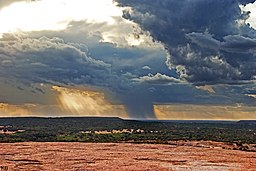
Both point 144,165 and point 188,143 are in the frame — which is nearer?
point 144,165

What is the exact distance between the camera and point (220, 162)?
170 ft

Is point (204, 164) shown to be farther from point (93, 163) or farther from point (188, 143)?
Result: point (188, 143)

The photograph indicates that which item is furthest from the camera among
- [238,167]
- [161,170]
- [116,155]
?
[116,155]

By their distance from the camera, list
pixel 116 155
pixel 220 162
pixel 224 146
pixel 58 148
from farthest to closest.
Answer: pixel 224 146
pixel 58 148
pixel 116 155
pixel 220 162

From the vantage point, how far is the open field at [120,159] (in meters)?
46.9

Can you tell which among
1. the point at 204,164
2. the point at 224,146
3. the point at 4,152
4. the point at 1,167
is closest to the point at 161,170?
the point at 204,164

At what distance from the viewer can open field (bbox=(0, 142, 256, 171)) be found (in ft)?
154

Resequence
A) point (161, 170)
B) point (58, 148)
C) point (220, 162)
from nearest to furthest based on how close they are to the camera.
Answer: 1. point (161, 170)
2. point (220, 162)
3. point (58, 148)

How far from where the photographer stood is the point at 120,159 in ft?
177

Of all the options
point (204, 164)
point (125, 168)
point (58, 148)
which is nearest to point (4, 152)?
point (58, 148)

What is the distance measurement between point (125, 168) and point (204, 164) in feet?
29.9

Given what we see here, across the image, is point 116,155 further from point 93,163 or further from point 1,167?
point 1,167

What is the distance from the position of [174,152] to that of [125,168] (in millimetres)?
17415

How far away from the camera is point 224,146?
73.6m
